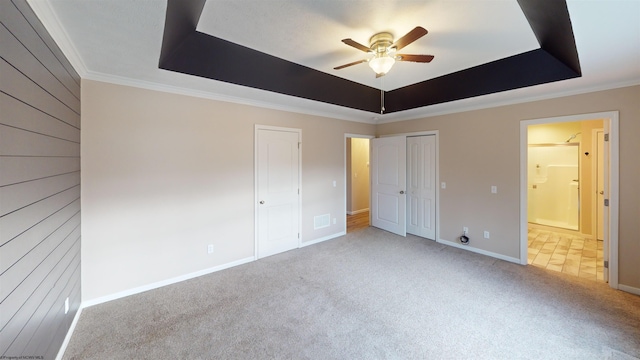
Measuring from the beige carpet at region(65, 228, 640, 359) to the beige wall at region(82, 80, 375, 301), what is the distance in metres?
0.31

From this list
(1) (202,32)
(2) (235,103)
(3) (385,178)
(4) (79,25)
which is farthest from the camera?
(3) (385,178)

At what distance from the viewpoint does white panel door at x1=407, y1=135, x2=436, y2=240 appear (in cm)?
445

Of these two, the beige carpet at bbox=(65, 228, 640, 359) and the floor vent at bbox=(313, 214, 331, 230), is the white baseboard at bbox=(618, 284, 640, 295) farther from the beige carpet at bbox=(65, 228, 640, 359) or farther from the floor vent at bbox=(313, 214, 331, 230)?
the floor vent at bbox=(313, 214, 331, 230)

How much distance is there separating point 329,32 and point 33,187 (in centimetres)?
243

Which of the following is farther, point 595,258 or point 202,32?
point 595,258

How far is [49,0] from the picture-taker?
1.41m

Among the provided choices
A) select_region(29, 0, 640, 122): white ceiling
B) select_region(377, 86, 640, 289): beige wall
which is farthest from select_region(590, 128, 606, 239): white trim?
select_region(29, 0, 640, 122): white ceiling

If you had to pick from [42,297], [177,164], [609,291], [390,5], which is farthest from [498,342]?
[177,164]

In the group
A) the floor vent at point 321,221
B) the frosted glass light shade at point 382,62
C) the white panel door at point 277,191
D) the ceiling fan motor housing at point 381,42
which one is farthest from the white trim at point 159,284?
the ceiling fan motor housing at point 381,42

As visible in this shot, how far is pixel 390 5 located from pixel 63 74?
2.67 m

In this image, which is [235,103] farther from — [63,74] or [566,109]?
[566,109]

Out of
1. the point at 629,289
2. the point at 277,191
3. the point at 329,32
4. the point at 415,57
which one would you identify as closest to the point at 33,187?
the point at 329,32

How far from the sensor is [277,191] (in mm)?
3840

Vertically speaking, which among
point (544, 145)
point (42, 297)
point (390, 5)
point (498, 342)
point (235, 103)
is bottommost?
point (498, 342)
